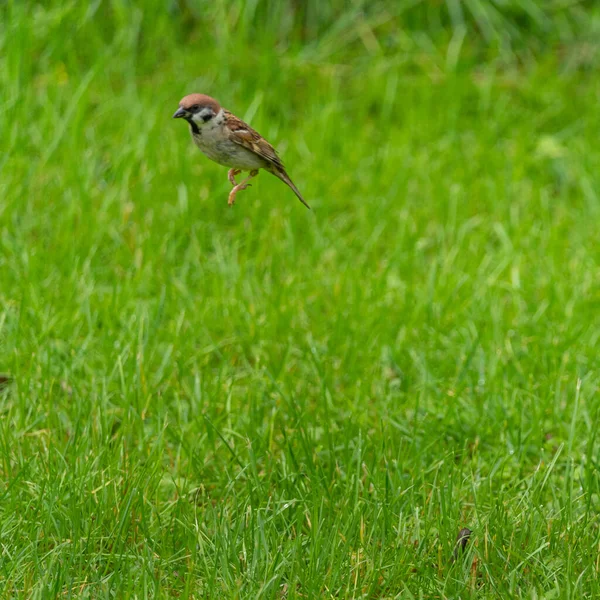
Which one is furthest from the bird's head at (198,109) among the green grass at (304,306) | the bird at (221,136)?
the green grass at (304,306)

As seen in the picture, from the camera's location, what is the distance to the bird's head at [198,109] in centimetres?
221

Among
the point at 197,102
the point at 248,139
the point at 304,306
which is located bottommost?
the point at 304,306

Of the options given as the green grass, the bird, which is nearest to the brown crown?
the bird

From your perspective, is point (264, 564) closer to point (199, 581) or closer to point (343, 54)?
point (199, 581)

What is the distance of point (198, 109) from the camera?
2264 millimetres

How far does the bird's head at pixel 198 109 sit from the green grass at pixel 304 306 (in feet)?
4.34

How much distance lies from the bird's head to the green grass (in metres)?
1.32

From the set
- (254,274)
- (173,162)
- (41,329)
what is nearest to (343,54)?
(173,162)

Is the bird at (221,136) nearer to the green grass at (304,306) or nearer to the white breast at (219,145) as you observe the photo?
the white breast at (219,145)

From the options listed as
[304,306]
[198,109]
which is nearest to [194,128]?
[198,109]

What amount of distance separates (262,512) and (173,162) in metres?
2.60

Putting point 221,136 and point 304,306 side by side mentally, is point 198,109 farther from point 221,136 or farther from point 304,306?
point 304,306

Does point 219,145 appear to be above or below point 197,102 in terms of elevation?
below

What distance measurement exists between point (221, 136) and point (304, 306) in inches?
98.8
